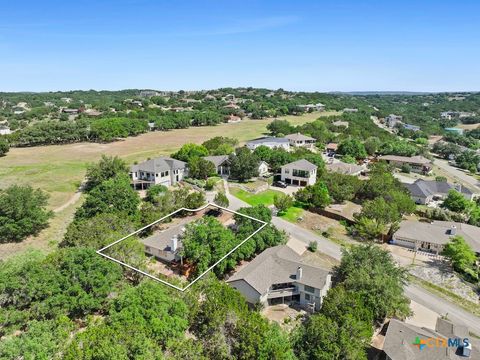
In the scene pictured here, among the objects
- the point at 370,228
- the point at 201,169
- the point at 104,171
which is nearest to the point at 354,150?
the point at 201,169

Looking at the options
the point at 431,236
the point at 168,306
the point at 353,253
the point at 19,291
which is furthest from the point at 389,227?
the point at 19,291

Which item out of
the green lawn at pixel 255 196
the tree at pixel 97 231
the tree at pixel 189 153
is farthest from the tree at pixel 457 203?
the tree at pixel 97 231

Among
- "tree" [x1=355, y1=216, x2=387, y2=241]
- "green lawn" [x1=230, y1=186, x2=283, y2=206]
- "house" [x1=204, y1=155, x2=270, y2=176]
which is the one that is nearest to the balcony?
"tree" [x1=355, y1=216, x2=387, y2=241]

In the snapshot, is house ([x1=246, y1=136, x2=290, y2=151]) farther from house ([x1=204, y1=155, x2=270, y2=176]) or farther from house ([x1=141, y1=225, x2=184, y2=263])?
house ([x1=141, y1=225, x2=184, y2=263])

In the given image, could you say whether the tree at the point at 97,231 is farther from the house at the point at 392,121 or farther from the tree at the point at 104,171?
the house at the point at 392,121

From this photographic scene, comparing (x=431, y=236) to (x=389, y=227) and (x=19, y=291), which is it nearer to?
(x=389, y=227)

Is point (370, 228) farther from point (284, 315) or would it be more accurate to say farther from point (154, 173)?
point (154, 173)
